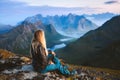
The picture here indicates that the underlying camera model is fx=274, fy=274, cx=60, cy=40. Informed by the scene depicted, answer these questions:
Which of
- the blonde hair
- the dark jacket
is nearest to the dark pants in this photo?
the dark jacket

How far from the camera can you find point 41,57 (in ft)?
87.8

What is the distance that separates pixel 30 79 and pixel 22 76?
1113 millimetres

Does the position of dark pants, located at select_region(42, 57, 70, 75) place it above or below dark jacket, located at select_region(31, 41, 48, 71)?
below

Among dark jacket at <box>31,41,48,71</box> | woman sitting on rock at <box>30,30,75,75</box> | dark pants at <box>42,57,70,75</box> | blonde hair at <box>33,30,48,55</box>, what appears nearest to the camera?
blonde hair at <box>33,30,48,55</box>

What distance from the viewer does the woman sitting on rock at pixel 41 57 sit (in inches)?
1041

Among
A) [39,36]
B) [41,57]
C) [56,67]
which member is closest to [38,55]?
[41,57]

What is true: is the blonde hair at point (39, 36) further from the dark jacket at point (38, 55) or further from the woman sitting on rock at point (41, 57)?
the dark jacket at point (38, 55)

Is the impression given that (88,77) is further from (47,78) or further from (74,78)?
(47,78)

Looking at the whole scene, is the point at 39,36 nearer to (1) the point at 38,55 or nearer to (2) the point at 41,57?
(1) the point at 38,55

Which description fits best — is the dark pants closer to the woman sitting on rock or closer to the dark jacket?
the woman sitting on rock

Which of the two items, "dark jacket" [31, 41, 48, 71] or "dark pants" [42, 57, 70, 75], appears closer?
"dark jacket" [31, 41, 48, 71]

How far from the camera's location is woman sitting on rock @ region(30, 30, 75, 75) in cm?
2644

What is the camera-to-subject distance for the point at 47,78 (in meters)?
27.2

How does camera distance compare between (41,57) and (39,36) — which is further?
(41,57)
